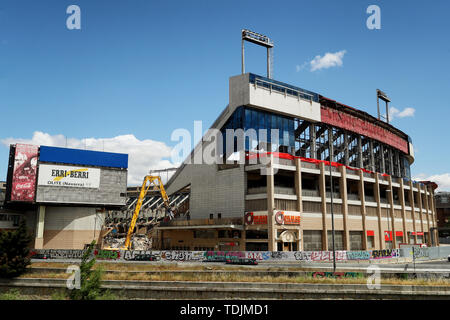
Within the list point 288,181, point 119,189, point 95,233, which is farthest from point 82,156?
point 288,181

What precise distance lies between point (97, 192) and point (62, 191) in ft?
24.9

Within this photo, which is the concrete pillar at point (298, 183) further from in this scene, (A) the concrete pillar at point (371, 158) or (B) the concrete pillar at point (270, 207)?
(A) the concrete pillar at point (371, 158)

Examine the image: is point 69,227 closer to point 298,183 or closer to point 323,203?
point 298,183

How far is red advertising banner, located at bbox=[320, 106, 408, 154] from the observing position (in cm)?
8769

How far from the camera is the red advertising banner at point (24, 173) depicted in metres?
79.2

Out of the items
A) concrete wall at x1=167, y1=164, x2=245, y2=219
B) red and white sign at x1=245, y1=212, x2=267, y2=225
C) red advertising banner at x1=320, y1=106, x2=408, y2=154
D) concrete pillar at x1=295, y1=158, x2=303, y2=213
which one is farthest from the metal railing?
red and white sign at x1=245, y1=212, x2=267, y2=225

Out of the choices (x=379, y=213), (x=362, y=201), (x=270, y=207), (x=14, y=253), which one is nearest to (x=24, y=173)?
(x=14, y=253)

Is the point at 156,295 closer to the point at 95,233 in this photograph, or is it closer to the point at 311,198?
the point at 311,198

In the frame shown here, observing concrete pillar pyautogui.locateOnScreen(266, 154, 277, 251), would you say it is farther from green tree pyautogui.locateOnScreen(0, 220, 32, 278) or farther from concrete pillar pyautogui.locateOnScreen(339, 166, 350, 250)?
green tree pyautogui.locateOnScreen(0, 220, 32, 278)

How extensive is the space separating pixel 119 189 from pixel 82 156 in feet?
37.5

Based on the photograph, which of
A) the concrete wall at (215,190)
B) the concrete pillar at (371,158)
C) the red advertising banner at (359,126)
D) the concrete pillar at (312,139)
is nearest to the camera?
the concrete wall at (215,190)

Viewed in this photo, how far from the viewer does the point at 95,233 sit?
292 ft

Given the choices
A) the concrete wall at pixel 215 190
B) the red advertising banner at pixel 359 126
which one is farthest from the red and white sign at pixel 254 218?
the red advertising banner at pixel 359 126

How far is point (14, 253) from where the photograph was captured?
1469 inches
